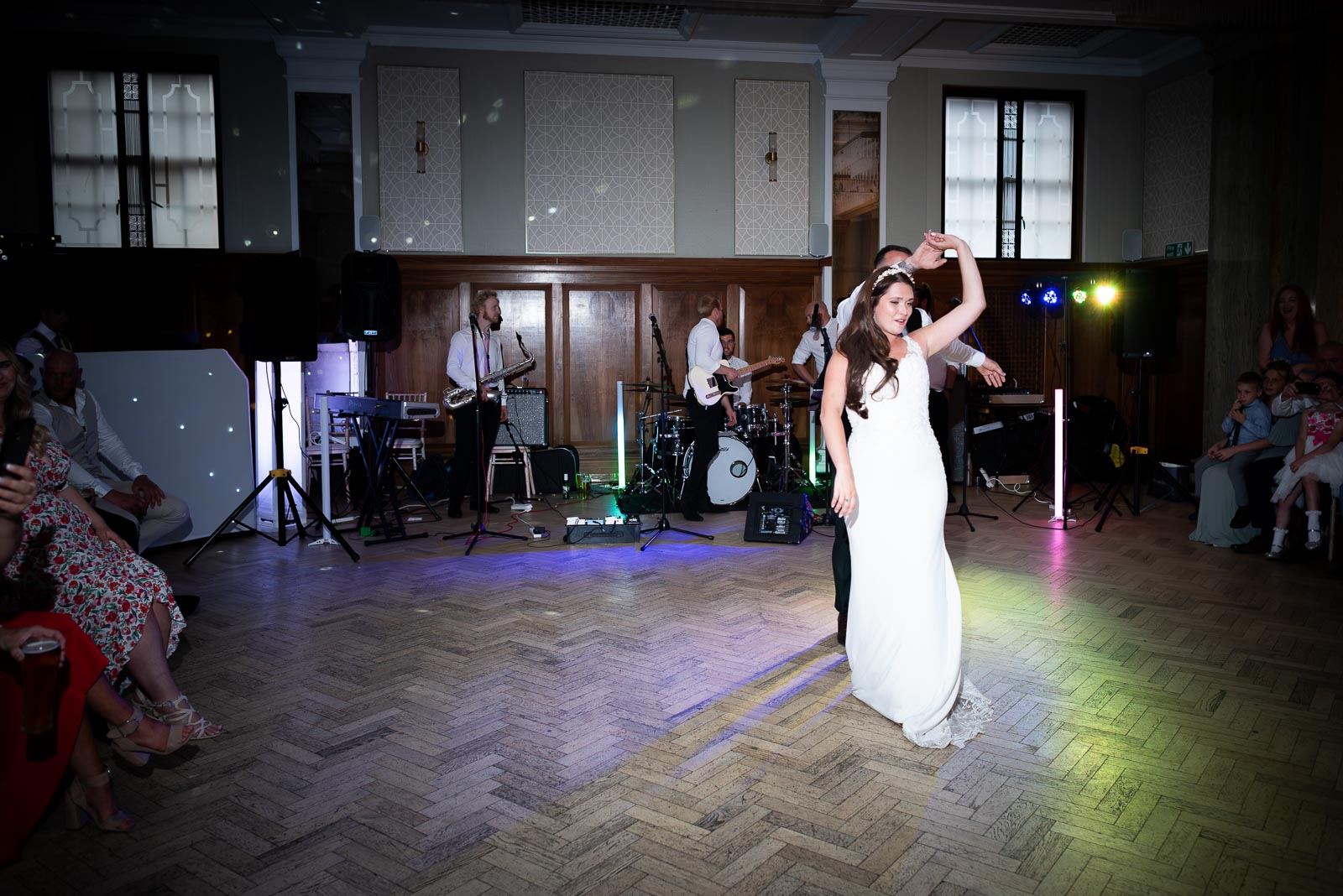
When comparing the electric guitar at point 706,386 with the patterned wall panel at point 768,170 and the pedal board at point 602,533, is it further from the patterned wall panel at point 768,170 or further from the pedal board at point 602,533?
the patterned wall panel at point 768,170

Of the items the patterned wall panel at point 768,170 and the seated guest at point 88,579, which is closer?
the seated guest at point 88,579

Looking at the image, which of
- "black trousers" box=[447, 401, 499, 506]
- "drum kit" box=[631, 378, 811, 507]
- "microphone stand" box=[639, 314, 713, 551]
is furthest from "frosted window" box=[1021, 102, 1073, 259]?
"black trousers" box=[447, 401, 499, 506]

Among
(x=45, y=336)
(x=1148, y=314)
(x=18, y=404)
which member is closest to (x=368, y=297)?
(x=45, y=336)

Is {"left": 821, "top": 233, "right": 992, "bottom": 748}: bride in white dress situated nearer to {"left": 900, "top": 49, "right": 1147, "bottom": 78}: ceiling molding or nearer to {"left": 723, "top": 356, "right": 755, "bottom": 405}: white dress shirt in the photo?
{"left": 723, "top": 356, "right": 755, "bottom": 405}: white dress shirt

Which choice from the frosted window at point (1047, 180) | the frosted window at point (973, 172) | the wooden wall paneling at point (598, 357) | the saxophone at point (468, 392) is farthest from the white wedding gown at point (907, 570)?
the frosted window at point (1047, 180)

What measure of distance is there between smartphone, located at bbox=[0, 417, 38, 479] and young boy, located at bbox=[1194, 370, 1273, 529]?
23.2 ft

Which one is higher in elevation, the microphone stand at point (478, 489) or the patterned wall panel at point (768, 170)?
the patterned wall panel at point (768, 170)

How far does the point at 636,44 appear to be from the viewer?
9938 mm

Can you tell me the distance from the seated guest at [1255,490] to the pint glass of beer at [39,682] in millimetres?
6918

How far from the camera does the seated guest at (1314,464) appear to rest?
5.85 meters

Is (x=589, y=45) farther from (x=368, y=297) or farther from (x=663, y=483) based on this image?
(x=663, y=483)

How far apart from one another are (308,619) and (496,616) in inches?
39.1

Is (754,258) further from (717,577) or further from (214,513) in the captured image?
(214,513)

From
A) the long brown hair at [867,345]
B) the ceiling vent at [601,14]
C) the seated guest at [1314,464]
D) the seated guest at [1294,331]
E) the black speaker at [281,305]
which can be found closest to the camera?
the long brown hair at [867,345]
